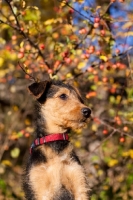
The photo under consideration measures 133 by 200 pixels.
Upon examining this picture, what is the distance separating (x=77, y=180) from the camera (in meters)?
5.21

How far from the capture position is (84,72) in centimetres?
676

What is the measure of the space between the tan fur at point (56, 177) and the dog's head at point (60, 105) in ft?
1.29

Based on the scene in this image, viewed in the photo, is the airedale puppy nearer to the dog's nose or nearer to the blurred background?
the dog's nose

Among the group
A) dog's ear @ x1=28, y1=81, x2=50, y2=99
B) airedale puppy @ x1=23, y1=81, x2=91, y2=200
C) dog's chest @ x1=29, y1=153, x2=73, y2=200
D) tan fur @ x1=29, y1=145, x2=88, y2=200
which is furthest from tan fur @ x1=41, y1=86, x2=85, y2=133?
dog's chest @ x1=29, y1=153, x2=73, y2=200

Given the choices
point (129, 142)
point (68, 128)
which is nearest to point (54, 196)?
point (68, 128)

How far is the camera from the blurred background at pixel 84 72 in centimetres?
657

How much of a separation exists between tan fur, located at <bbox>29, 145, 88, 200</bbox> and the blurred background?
118cm

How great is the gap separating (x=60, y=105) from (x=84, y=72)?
1326 millimetres

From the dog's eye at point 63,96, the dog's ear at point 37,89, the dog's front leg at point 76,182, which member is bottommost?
the dog's front leg at point 76,182

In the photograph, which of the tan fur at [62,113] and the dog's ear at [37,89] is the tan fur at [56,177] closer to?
the tan fur at [62,113]

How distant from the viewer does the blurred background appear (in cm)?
657

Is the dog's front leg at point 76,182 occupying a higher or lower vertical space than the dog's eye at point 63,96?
lower

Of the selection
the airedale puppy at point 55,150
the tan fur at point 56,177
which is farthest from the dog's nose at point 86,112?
the tan fur at point 56,177

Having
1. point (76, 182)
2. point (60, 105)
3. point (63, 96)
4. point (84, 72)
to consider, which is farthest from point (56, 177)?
point (84, 72)
